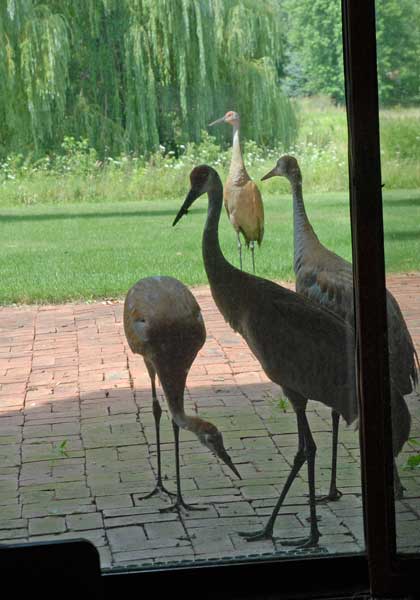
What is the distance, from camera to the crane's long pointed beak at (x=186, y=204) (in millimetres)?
3334

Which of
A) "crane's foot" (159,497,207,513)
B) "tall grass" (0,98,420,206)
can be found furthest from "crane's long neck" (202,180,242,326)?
"crane's foot" (159,497,207,513)

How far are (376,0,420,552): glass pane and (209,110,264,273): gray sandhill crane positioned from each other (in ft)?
1.31

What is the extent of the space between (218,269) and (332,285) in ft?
1.21

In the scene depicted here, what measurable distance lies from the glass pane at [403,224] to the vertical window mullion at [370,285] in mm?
131

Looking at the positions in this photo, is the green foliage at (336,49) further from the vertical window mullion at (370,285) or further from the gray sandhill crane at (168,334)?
the gray sandhill crane at (168,334)

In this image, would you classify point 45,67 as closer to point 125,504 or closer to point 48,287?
point 48,287

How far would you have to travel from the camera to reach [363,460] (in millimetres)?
3232

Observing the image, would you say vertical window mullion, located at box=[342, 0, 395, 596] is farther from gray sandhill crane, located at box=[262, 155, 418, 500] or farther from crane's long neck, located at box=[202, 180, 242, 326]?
crane's long neck, located at box=[202, 180, 242, 326]

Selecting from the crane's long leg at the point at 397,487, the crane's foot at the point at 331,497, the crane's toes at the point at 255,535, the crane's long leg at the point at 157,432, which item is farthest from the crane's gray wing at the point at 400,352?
the crane's long leg at the point at 157,432

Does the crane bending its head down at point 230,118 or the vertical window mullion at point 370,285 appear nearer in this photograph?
the vertical window mullion at point 370,285

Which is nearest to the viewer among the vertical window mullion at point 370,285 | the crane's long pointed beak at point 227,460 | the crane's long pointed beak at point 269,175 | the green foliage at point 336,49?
the vertical window mullion at point 370,285

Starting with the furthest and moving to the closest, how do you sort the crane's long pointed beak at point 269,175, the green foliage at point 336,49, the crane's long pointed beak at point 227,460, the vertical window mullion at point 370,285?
1. the crane's long pointed beak at point 227,460
2. the crane's long pointed beak at point 269,175
3. the green foliage at point 336,49
4. the vertical window mullion at point 370,285

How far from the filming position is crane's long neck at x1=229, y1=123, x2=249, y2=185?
3322 mm

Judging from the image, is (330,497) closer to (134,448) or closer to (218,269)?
(134,448)
